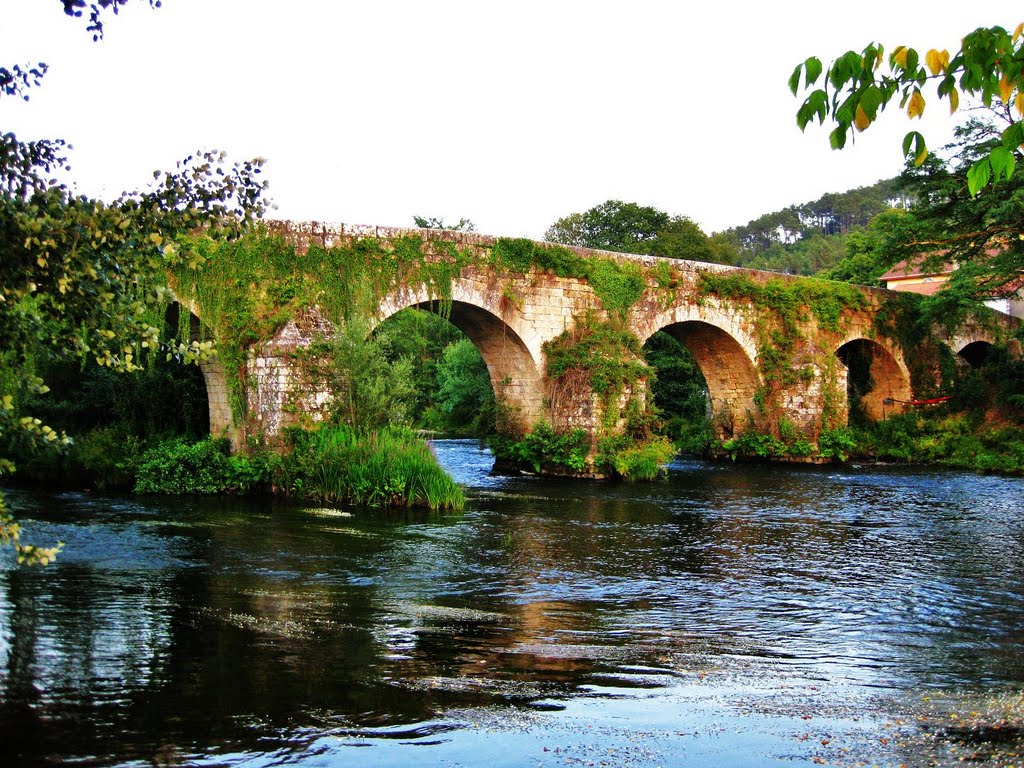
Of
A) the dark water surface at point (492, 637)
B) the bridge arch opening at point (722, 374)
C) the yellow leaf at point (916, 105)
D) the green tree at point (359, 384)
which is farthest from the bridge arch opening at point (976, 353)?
the yellow leaf at point (916, 105)

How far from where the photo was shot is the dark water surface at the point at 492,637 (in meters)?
4.23

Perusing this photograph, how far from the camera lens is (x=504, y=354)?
58.0 ft

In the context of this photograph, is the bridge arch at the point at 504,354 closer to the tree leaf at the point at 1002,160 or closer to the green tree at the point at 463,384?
the green tree at the point at 463,384

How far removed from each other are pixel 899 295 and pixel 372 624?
2318cm

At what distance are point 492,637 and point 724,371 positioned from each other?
1741 centimetres

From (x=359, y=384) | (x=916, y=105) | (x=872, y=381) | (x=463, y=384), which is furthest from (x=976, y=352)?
(x=916, y=105)

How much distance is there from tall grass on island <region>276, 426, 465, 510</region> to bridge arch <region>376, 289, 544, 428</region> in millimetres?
3943

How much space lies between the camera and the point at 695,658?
574cm

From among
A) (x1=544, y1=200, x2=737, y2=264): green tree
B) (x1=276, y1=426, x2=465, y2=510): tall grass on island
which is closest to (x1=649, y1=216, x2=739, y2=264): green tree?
(x1=544, y1=200, x2=737, y2=264): green tree

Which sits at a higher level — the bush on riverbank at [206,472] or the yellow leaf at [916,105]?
the yellow leaf at [916,105]

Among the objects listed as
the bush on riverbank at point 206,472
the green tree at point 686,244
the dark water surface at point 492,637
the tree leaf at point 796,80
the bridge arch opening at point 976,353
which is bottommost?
the dark water surface at point 492,637

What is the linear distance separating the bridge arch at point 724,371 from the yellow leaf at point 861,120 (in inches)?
704

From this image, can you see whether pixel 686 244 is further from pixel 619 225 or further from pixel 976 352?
pixel 976 352

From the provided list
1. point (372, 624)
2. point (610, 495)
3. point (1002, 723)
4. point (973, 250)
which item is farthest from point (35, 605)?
point (973, 250)
